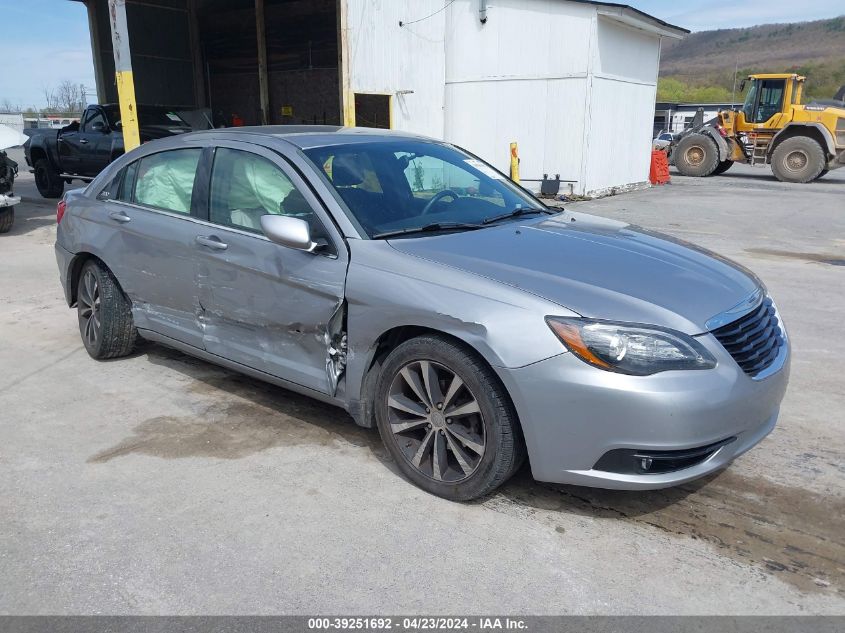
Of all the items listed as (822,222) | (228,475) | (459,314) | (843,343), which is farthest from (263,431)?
(822,222)

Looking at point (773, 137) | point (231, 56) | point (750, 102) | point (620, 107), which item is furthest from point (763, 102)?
point (231, 56)

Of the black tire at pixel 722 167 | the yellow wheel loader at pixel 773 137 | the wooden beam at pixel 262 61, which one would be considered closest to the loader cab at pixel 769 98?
the yellow wheel loader at pixel 773 137

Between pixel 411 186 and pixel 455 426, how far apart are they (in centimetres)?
151

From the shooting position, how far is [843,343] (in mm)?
5500

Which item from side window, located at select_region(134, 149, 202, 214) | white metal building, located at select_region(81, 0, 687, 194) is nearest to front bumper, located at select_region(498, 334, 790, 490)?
side window, located at select_region(134, 149, 202, 214)

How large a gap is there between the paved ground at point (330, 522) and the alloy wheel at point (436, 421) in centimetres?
18

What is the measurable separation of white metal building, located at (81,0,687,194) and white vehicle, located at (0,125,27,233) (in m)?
5.49

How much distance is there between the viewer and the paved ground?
103 inches

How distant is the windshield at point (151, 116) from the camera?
1412 cm

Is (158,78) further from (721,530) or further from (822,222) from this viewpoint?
(721,530)

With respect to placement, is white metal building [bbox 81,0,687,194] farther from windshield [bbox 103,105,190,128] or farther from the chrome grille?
the chrome grille

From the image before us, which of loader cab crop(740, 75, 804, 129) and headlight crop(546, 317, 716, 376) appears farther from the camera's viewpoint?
loader cab crop(740, 75, 804, 129)

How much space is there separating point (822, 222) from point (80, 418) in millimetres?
12617

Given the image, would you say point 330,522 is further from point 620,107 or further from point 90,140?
point 620,107
